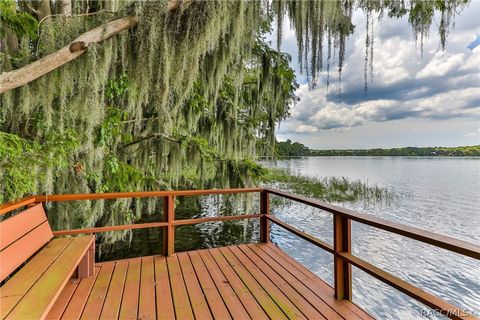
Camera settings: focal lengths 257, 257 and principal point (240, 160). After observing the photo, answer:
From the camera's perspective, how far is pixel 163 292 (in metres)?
2.08

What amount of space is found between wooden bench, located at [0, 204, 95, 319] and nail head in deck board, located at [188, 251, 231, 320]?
0.96 metres

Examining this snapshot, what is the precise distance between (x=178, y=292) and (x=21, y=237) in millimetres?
1179

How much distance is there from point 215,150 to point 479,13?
4.09 metres

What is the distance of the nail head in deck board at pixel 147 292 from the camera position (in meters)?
1.78

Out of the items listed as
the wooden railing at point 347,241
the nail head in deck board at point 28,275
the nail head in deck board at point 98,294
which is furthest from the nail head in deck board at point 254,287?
the nail head in deck board at point 28,275

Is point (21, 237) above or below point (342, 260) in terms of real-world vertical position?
above

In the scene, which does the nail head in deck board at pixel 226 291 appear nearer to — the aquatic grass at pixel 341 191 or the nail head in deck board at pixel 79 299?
the nail head in deck board at pixel 79 299

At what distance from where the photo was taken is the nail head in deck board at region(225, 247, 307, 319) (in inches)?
71.4

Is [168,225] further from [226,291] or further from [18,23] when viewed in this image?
[18,23]

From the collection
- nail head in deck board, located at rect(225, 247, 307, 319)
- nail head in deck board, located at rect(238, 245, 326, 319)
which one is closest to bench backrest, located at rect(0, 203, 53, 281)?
nail head in deck board, located at rect(225, 247, 307, 319)

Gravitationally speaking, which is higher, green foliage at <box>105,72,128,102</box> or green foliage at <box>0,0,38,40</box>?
green foliage at <box>0,0,38,40</box>

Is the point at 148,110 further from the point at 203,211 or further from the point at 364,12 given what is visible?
the point at 203,211

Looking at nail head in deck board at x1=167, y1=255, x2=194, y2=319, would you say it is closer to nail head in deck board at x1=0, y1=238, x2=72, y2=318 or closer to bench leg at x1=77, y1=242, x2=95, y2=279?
bench leg at x1=77, y1=242, x2=95, y2=279

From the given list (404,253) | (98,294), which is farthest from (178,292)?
(404,253)
